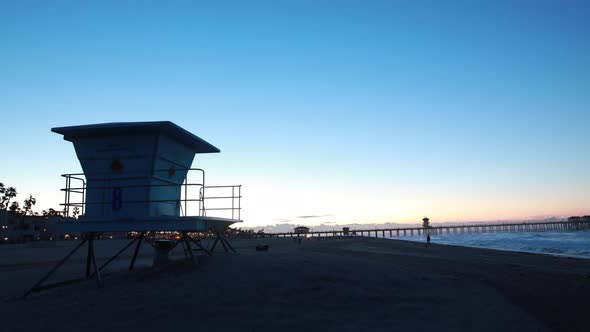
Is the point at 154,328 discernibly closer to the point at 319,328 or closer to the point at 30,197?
the point at 319,328

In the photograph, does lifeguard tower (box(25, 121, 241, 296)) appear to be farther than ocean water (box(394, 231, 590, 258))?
No

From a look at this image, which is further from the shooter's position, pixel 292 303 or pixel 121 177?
pixel 121 177

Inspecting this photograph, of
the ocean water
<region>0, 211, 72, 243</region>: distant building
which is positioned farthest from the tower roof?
<region>0, 211, 72, 243</region>: distant building

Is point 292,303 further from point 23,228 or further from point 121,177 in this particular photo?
point 23,228

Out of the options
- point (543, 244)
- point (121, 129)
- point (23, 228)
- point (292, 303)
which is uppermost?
point (121, 129)

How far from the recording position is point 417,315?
7133mm

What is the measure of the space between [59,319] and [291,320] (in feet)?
13.9

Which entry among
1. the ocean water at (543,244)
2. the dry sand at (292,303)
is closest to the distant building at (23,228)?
the ocean water at (543,244)

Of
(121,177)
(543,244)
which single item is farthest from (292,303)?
(543,244)

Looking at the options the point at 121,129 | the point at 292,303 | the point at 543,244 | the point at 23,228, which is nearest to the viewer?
the point at 292,303

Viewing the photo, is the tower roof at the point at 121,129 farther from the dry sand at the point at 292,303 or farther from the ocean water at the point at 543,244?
the ocean water at the point at 543,244

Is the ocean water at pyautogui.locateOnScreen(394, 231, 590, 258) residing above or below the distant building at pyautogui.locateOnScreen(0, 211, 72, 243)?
below

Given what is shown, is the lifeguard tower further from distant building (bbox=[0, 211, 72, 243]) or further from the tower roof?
distant building (bbox=[0, 211, 72, 243])

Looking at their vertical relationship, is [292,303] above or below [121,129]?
below
